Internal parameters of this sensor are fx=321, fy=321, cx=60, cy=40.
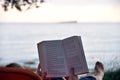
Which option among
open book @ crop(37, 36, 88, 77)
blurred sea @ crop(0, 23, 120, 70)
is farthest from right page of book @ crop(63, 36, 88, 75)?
blurred sea @ crop(0, 23, 120, 70)

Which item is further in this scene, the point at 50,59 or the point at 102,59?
the point at 102,59

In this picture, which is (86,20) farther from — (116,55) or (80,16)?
(116,55)

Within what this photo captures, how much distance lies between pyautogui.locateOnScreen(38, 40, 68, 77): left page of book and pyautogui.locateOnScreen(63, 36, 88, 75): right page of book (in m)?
0.04

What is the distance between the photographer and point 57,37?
3.47 meters

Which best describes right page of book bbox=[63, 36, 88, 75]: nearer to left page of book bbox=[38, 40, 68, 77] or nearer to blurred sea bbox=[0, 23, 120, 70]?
left page of book bbox=[38, 40, 68, 77]

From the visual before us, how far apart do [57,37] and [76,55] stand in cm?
137

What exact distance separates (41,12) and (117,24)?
2.77 feet

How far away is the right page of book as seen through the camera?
209cm

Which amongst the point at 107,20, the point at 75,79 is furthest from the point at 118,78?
the point at 75,79

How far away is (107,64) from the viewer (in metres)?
3.45

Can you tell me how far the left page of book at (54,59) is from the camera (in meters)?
2.17

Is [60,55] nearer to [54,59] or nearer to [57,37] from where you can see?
[54,59]

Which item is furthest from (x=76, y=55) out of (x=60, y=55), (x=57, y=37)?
(x=57, y=37)

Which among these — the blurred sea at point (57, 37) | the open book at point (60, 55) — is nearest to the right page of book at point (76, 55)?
the open book at point (60, 55)
